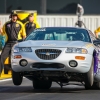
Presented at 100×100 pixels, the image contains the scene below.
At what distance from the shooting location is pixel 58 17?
3719cm

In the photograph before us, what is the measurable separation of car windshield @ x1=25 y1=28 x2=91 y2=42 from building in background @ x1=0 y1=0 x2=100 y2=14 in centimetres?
2000

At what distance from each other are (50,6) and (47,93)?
21.8 meters

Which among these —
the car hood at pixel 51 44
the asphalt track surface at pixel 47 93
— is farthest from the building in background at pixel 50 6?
the car hood at pixel 51 44

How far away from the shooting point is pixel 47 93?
1539cm

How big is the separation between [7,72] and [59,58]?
8.84 m

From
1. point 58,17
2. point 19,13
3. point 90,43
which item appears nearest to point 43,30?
point 90,43

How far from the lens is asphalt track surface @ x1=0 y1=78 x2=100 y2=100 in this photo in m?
14.2

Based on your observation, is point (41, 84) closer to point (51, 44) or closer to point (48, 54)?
point (51, 44)

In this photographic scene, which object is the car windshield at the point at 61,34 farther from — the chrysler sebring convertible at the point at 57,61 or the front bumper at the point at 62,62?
the front bumper at the point at 62,62

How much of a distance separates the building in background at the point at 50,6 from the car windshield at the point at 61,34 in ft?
65.6

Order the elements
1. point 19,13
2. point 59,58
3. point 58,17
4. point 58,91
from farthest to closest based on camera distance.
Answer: point 58,17 → point 19,13 → point 58,91 → point 59,58

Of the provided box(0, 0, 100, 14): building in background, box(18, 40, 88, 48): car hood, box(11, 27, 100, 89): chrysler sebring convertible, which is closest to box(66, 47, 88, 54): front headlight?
box(11, 27, 100, 89): chrysler sebring convertible

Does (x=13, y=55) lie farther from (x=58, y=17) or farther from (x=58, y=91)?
(x=58, y=17)

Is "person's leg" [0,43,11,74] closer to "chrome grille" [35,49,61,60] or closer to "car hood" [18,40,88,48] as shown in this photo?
"car hood" [18,40,88,48]
